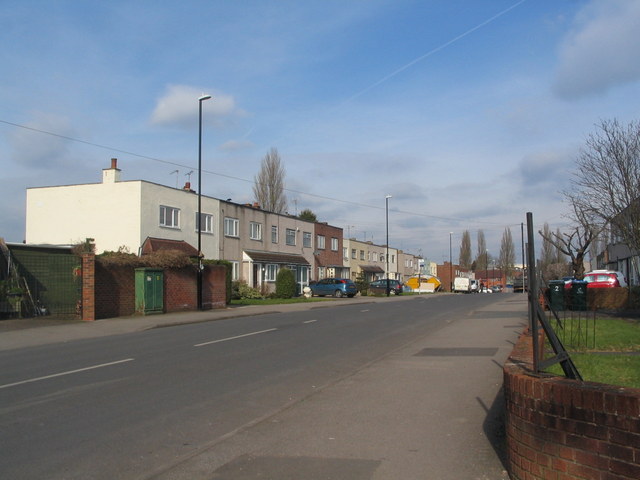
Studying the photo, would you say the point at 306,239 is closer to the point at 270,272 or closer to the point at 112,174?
the point at 270,272

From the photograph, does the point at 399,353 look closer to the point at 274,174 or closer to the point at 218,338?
the point at 218,338

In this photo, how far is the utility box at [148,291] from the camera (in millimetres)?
23969

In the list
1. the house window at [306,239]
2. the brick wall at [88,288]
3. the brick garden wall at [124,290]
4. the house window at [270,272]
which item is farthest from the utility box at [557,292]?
the house window at [306,239]

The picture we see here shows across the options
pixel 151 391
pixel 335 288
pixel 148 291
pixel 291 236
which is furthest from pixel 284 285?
pixel 151 391

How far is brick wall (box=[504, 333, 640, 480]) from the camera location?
12.5ft

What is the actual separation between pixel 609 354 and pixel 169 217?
2882cm

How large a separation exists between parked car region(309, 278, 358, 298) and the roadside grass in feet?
104

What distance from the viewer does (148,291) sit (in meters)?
24.2

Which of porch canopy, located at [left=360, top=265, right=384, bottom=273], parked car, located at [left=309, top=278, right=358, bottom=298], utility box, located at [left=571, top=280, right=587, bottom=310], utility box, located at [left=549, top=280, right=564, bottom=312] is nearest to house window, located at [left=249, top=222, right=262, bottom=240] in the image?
parked car, located at [left=309, top=278, right=358, bottom=298]

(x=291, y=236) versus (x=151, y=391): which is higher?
(x=291, y=236)

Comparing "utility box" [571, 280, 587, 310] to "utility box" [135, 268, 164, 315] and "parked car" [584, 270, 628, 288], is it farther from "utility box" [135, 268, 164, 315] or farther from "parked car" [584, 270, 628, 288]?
"utility box" [135, 268, 164, 315]

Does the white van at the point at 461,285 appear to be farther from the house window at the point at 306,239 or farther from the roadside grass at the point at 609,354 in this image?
the roadside grass at the point at 609,354

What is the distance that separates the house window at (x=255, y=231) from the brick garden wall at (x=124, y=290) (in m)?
15.2

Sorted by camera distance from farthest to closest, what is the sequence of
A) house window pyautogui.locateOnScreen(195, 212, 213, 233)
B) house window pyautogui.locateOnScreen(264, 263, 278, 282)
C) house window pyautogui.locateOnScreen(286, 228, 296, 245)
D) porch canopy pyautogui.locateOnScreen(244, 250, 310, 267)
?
house window pyautogui.locateOnScreen(286, 228, 296, 245), house window pyautogui.locateOnScreen(264, 263, 278, 282), porch canopy pyautogui.locateOnScreen(244, 250, 310, 267), house window pyautogui.locateOnScreen(195, 212, 213, 233)
